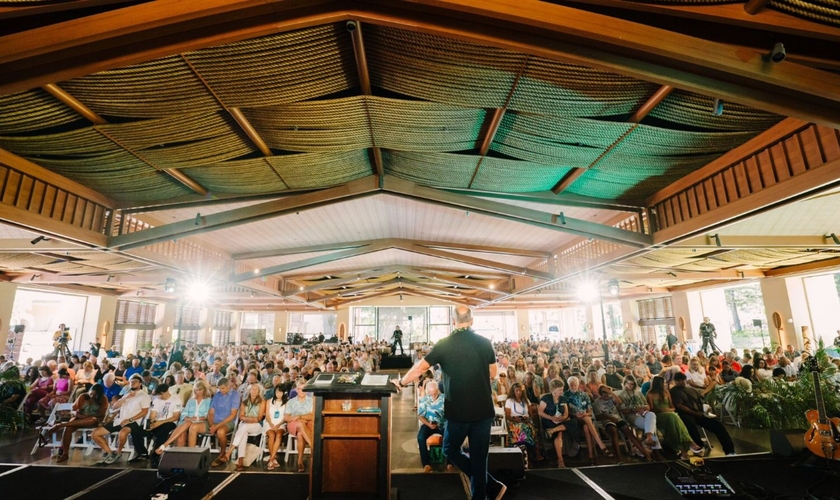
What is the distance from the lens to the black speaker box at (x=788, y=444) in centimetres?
414

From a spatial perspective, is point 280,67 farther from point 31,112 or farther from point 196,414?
point 196,414

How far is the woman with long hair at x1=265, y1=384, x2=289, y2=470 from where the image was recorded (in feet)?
14.6

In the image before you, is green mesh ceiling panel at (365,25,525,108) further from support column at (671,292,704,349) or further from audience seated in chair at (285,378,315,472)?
support column at (671,292,704,349)

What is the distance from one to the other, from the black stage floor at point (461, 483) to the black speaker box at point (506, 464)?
0.10m

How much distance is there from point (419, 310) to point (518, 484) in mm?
19005

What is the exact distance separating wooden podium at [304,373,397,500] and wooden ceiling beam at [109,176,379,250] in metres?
2.29

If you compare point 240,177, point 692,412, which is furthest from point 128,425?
point 692,412

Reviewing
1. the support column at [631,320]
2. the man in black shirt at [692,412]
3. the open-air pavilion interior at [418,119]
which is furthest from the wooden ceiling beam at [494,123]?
the support column at [631,320]

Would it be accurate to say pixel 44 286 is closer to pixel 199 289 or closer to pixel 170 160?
pixel 199 289

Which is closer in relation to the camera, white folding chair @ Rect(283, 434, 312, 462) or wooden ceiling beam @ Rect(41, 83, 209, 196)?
wooden ceiling beam @ Rect(41, 83, 209, 196)

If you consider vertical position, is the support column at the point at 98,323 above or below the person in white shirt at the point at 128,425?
above

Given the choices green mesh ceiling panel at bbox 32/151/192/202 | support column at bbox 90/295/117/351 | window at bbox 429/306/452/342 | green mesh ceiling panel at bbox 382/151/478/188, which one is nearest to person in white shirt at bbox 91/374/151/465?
green mesh ceiling panel at bbox 32/151/192/202

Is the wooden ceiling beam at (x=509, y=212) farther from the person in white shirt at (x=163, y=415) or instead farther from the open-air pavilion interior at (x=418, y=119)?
the person in white shirt at (x=163, y=415)

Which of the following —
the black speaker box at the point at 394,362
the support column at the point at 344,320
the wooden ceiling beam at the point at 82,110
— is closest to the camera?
the wooden ceiling beam at the point at 82,110
